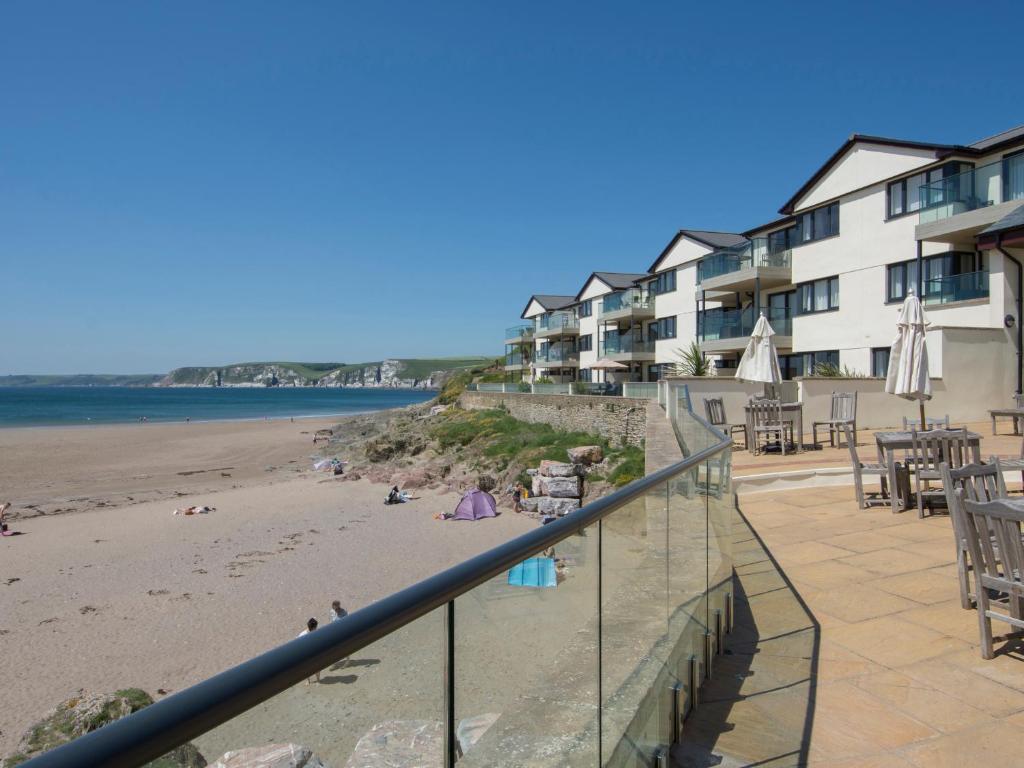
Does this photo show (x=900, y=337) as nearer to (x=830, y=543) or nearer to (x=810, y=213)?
(x=830, y=543)

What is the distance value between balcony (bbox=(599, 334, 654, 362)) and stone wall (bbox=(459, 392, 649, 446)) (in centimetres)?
863

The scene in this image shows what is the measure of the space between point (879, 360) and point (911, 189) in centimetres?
597

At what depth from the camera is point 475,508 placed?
20.8 metres

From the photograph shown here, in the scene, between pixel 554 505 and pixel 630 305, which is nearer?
pixel 554 505

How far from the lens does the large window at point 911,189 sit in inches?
891

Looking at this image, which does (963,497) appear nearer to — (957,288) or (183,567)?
(183,567)

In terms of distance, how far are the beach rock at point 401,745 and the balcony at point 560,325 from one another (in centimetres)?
5652

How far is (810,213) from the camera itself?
29031 mm

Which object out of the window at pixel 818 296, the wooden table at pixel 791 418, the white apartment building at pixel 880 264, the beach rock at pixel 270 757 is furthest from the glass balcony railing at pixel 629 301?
the beach rock at pixel 270 757

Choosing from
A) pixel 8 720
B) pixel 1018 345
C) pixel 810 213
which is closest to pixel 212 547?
pixel 8 720

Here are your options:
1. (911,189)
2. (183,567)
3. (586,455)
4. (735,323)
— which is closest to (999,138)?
(911,189)

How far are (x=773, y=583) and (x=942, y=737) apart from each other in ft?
8.49

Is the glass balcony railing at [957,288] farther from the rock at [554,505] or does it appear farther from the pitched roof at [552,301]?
the pitched roof at [552,301]

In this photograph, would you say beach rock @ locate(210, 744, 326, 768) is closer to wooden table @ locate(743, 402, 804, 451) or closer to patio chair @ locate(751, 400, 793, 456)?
patio chair @ locate(751, 400, 793, 456)
